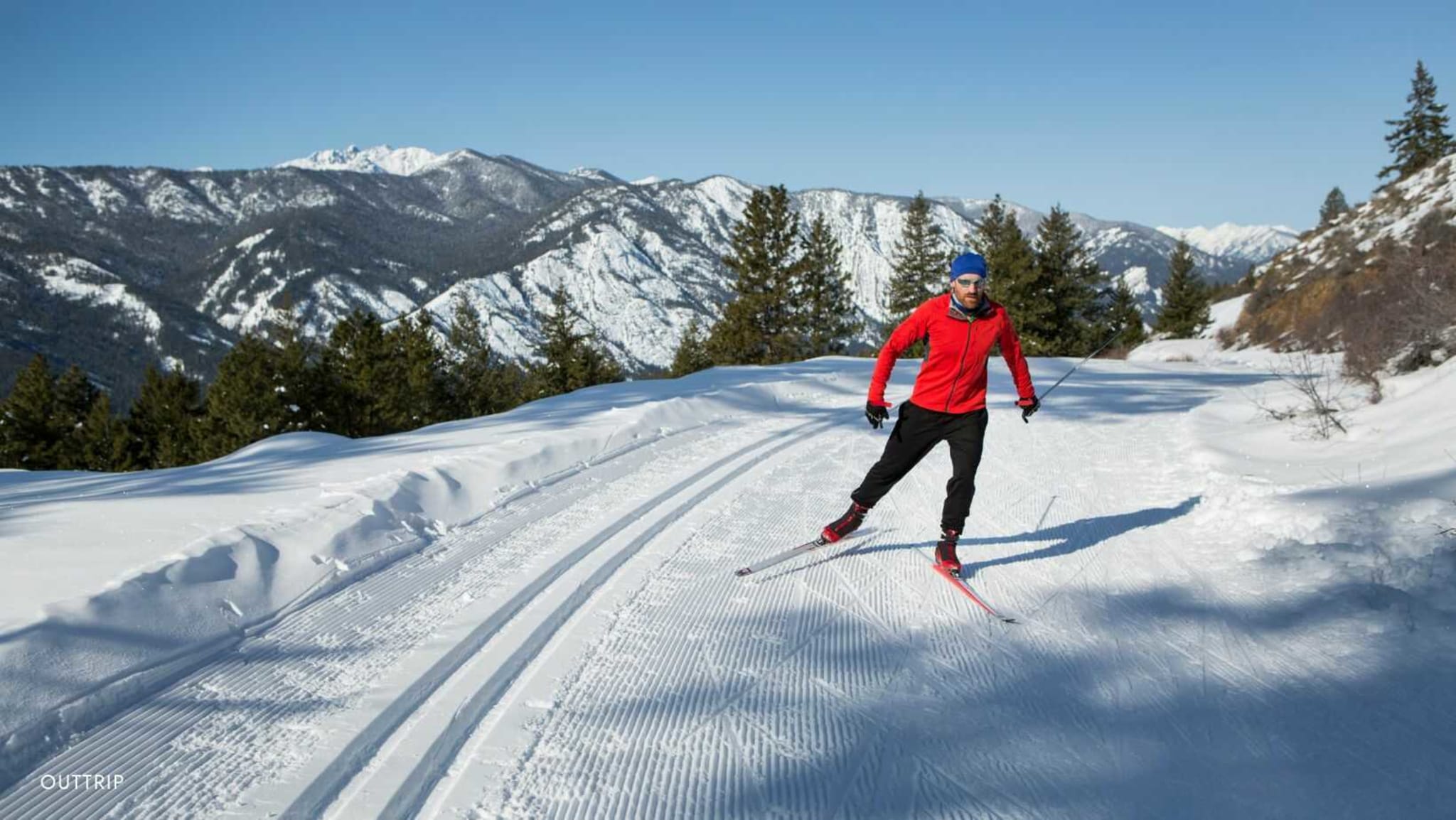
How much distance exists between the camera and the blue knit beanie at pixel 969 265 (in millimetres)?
4289

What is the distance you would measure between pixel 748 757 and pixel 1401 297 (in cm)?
981

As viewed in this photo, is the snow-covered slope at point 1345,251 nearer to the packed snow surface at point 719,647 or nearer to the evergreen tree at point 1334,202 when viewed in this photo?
the packed snow surface at point 719,647

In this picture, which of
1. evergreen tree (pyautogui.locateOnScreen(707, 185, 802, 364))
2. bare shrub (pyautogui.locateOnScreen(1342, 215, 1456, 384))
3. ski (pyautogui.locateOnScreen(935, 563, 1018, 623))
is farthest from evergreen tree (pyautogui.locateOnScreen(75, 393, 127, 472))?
bare shrub (pyautogui.locateOnScreen(1342, 215, 1456, 384))

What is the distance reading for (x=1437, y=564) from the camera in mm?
3777

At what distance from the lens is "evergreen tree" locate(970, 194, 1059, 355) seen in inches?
1347

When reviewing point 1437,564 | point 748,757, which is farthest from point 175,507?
point 1437,564

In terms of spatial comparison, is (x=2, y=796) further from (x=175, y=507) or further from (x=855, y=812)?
(x=175, y=507)

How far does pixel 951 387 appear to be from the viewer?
452cm

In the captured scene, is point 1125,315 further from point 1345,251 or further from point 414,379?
point 414,379

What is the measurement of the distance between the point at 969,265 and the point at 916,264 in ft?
139

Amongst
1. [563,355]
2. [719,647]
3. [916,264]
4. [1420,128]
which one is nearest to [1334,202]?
[1420,128]

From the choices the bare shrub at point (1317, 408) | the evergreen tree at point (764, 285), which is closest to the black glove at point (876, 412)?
the bare shrub at point (1317, 408)

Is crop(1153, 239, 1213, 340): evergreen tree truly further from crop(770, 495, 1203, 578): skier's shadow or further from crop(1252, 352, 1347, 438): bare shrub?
crop(770, 495, 1203, 578): skier's shadow

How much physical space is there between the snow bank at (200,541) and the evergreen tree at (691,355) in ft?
108
